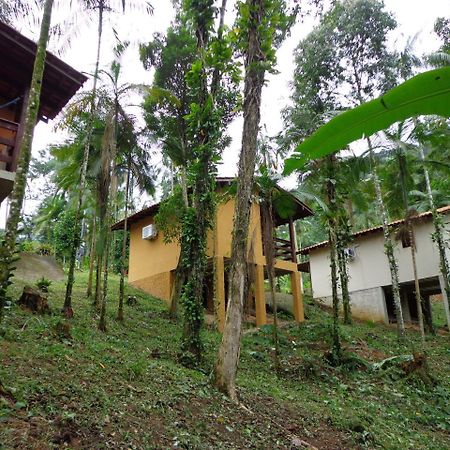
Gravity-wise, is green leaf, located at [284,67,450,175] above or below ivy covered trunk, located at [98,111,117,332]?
below

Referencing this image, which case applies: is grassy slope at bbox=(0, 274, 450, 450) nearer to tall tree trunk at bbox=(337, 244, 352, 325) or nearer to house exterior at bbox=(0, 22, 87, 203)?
house exterior at bbox=(0, 22, 87, 203)

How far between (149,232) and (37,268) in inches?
239

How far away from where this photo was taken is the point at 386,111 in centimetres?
188

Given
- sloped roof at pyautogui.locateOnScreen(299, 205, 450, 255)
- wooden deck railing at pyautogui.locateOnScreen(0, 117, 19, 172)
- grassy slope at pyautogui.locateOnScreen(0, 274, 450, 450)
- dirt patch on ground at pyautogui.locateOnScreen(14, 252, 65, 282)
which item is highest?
sloped roof at pyautogui.locateOnScreen(299, 205, 450, 255)

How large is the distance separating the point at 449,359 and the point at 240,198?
10.8 m

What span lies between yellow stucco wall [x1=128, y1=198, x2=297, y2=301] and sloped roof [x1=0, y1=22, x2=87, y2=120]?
23.6 feet

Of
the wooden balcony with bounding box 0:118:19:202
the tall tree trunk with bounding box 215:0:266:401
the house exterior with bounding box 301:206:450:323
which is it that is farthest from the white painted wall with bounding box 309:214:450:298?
the wooden balcony with bounding box 0:118:19:202

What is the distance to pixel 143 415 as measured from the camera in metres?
5.18

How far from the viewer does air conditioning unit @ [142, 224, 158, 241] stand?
18.1 m

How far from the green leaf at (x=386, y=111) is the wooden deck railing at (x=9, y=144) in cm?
782

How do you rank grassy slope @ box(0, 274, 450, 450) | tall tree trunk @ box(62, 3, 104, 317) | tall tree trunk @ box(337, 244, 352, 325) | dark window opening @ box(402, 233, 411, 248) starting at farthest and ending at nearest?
dark window opening @ box(402, 233, 411, 248), tall tree trunk @ box(337, 244, 352, 325), tall tree trunk @ box(62, 3, 104, 317), grassy slope @ box(0, 274, 450, 450)

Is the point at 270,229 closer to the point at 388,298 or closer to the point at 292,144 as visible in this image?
the point at 292,144

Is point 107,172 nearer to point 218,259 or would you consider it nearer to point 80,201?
point 80,201

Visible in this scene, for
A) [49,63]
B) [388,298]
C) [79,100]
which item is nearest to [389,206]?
[388,298]
